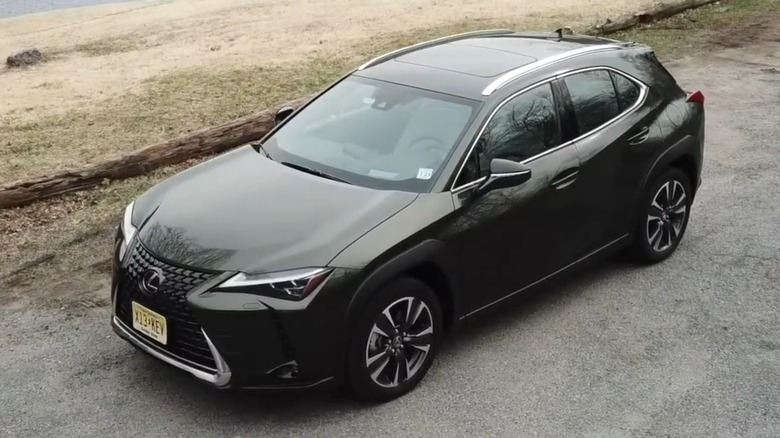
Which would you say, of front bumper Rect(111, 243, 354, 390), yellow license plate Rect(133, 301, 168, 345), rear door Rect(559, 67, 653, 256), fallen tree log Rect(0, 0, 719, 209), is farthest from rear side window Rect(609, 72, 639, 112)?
fallen tree log Rect(0, 0, 719, 209)

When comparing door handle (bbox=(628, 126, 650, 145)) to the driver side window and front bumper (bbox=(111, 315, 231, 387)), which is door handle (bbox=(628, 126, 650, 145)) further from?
front bumper (bbox=(111, 315, 231, 387))

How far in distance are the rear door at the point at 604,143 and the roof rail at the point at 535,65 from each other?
136 mm

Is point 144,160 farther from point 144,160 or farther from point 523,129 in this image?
point 523,129

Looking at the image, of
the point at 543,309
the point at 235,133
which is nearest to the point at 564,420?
the point at 543,309

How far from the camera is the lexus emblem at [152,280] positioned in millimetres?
4396

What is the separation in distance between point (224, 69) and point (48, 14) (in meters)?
9.10

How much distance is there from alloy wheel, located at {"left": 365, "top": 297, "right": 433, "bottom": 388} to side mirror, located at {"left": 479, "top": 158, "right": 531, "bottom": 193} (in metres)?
0.76

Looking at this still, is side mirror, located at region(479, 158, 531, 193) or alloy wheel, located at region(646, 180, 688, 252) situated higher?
side mirror, located at region(479, 158, 531, 193)

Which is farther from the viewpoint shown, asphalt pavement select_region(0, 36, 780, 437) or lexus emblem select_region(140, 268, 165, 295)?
asphalt pavement select_region(0, 36, 780, 437)

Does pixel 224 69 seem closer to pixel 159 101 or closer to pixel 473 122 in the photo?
pixel 159 101

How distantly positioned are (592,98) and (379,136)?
146cm

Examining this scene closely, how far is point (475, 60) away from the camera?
18.5 feet

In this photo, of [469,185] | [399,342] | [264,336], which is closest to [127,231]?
[264,336]

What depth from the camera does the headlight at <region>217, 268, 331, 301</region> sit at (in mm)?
4215
